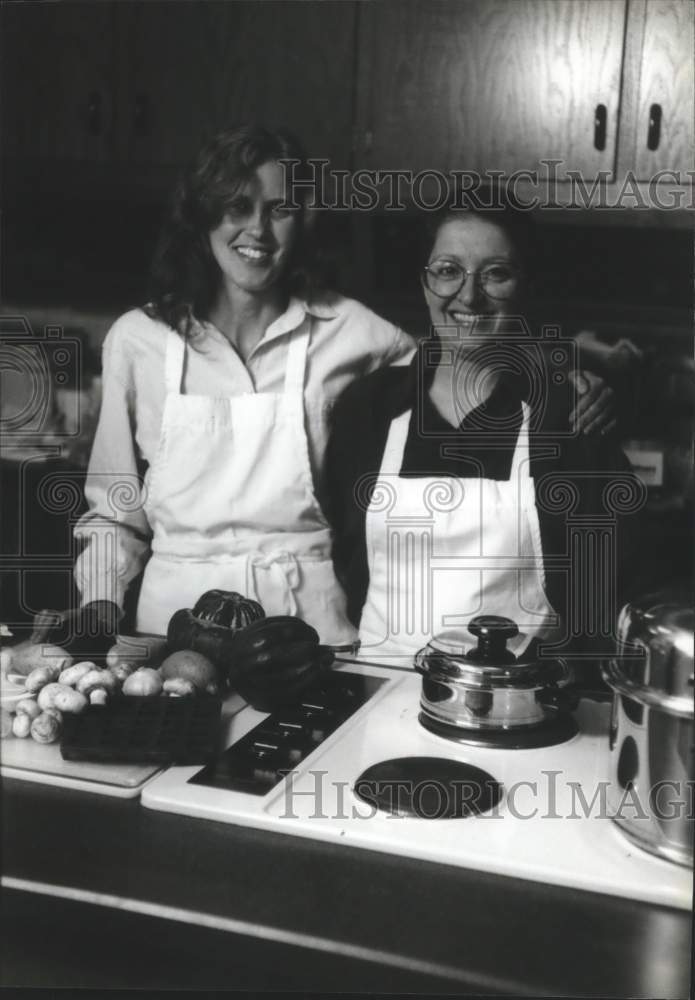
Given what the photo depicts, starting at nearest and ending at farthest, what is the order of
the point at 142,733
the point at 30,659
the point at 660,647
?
1. the point at 660,647
2. the point at 142,733
3. the point at 30,659

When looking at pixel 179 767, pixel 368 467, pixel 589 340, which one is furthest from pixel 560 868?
pixel 589 340

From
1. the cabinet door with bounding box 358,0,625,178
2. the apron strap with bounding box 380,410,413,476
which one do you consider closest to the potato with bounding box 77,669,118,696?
the apron strap with bounding box 380,410,413,476

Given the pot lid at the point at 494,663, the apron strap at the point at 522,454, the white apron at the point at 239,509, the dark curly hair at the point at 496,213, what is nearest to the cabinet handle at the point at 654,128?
the dark curly hair at the point at 496,213

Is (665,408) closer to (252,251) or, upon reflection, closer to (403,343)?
(403,343)

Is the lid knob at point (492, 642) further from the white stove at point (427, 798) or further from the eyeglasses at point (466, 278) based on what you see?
the eyeglasses at point (466, 278)

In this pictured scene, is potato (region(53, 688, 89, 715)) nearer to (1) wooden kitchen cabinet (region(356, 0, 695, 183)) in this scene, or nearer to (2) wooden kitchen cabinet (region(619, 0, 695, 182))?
(1) wooden kitchen cabinet (region(356, 0, 695, 183))

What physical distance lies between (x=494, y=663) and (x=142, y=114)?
62 centimetres

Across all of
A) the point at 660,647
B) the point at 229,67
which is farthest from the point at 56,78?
the point at 660,647

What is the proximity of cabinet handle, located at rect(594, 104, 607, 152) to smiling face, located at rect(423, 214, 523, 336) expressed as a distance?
15 centimetres

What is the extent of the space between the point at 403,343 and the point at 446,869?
476 millimetres

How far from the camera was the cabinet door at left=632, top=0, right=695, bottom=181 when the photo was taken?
83 centimetres

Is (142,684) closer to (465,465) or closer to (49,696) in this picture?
(49,696)

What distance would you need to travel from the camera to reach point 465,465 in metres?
0.91

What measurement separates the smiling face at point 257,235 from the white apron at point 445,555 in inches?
7.4
